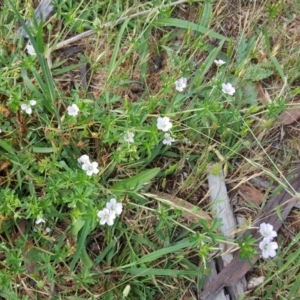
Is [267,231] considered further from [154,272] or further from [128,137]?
[128,137]

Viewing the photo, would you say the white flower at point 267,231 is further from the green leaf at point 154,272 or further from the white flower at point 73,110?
the white flower at point 73,110

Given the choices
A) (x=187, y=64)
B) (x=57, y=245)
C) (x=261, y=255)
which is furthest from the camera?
(x=187, y=64)

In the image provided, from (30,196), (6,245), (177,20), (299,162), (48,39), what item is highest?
(177,20)

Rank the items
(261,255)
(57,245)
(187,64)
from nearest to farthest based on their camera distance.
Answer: (57,245) < (261,255) < (187,64)

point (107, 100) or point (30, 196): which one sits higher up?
point (107, 100)

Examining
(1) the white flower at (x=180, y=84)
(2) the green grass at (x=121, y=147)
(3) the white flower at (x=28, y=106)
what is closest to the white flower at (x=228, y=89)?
(2) the green grass at (x=121, y=147)

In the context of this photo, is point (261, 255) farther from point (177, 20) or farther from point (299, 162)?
point (177, 20)

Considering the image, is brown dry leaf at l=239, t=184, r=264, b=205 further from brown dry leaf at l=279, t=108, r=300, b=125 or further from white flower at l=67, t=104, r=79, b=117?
white flower at l=67, t=104, r=79, b=117

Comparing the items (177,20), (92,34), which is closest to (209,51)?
(177,20)
